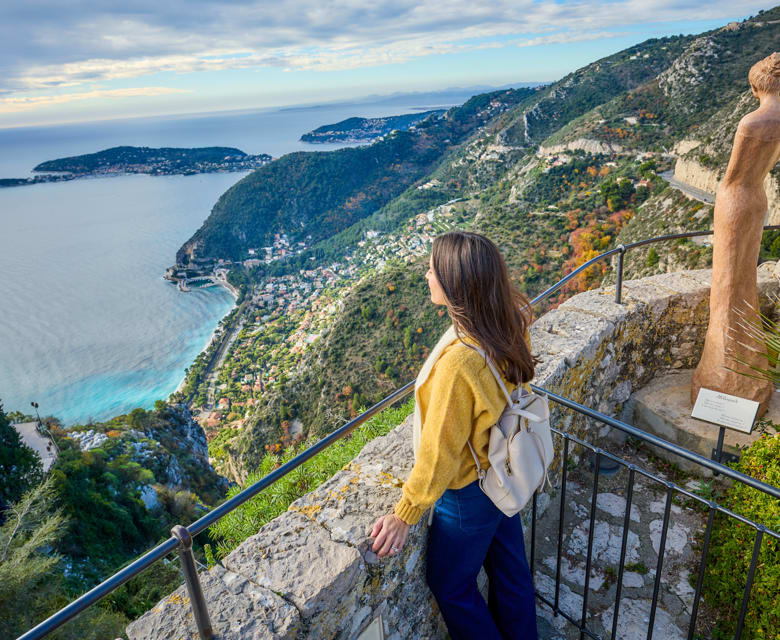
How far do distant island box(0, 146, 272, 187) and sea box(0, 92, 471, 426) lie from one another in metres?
2.99

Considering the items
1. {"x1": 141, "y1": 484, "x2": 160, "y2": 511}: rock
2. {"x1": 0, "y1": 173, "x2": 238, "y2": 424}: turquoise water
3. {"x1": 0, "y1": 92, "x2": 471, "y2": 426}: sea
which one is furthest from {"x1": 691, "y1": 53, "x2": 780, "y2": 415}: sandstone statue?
{"x1": 0, "y1": 173, "x2": 238, "y2": 424}: turquoise water

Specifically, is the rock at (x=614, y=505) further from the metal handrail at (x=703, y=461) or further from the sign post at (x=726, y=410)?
the metal handrail at (x=703, y=461)

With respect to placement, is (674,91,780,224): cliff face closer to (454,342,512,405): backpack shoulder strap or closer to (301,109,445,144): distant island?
(454,342,512,405): backpack shoulder strap

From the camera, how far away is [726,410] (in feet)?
7.86

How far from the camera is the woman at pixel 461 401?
119 centimetres

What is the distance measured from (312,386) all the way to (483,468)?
82.2 feet

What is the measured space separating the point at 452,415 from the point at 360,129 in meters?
163

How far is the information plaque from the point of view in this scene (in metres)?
2.32

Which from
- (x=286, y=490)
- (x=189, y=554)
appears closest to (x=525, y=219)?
(x=286, y=490)

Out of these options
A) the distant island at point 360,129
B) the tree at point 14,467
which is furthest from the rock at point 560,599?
the distant island at point 360,129

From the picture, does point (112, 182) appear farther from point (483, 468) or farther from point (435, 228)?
point (483, 468)

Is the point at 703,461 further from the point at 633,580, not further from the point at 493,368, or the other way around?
the point at 633,580

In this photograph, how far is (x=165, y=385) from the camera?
54375 millimetres

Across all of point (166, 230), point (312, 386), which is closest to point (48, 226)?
point (166, 230)
